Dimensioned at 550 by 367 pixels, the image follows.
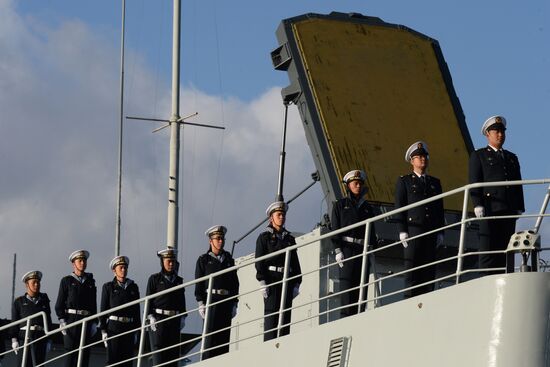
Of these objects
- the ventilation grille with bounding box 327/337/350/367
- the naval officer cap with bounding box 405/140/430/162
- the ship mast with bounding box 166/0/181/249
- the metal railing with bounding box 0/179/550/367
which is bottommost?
the ventilation grille with bounding box 327/337/350/367

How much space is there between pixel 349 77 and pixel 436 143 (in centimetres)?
142

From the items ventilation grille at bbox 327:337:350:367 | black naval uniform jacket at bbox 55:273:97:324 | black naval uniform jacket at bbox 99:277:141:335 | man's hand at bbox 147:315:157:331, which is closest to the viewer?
ventilation grille at bbox 327:337:350:367

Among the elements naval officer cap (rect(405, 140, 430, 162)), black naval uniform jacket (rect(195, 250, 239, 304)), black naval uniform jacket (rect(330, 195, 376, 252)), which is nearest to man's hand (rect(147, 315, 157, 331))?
black naval uniform jacket (rect(195, 250, 239, 304))

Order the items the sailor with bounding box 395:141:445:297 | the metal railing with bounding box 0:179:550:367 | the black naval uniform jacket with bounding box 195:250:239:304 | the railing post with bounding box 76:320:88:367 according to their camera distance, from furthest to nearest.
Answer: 1. the railing post with bounding box 76:320:88:367
2. the black naval uniform jacket with bounding box 195:250:239:304
3. the sailor with bounding box 395:141:445:297
4. the metal railing with bounding box 0:179:550:367

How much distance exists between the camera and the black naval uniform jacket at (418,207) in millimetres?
12367

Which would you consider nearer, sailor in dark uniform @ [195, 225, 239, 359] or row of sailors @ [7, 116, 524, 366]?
row of sailors @ [7, 116, 524, 366]

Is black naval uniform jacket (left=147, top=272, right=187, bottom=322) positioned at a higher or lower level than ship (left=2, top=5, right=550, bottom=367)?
lower

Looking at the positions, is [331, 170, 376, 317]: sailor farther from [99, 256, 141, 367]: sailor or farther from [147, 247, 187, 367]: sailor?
[99, 256, 141, 367]: sailor

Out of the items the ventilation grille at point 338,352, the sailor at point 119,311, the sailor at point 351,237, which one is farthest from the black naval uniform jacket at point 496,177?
the sailor at point 119,311

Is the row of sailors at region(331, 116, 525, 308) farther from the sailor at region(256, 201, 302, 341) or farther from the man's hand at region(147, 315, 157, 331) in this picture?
the man's hand at region(147, 315, 157, 331)

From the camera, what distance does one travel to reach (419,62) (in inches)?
718

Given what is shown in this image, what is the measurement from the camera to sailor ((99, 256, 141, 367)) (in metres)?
14.7

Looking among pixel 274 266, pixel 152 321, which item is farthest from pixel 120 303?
pixel 274 266

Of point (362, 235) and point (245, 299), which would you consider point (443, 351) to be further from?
point (245, 299)
